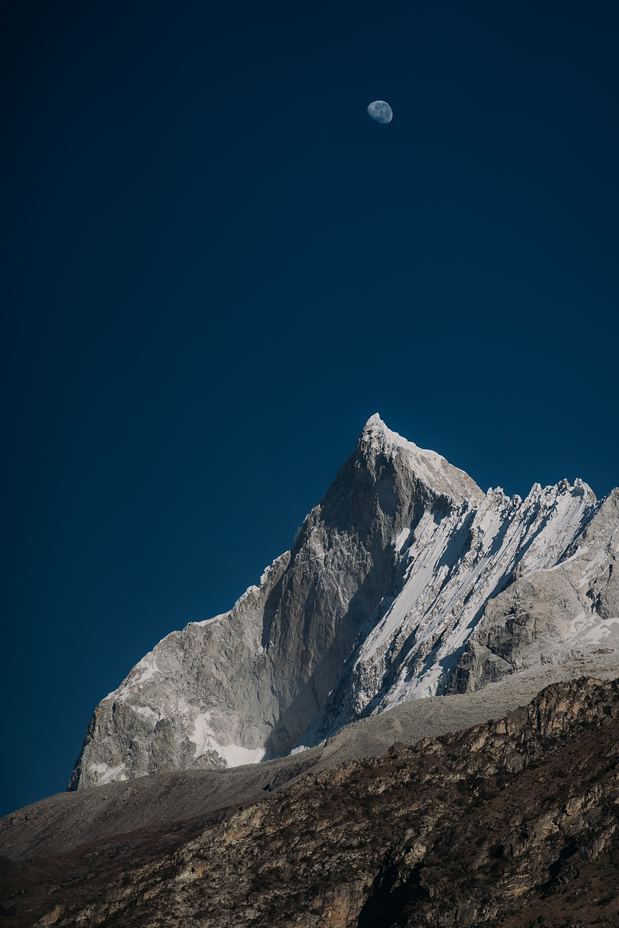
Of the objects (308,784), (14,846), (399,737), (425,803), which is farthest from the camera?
(14,846)

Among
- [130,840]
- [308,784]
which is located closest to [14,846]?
[130,840]

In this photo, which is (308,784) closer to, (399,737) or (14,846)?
(399,737)

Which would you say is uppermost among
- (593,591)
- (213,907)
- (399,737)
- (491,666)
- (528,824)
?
(593,591)

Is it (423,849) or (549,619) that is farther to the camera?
(549,619)

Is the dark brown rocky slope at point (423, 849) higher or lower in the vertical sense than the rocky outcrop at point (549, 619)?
lower

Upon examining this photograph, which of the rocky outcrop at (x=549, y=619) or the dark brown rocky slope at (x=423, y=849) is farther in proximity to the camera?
the rocky outcrop at (x=549, y=619)

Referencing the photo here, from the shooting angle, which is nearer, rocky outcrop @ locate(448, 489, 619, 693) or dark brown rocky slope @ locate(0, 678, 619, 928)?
dark brown rocky slope @ locate(0, 678, 619, 928)

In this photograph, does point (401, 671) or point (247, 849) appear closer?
point (247, 849)

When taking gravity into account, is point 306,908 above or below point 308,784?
below
